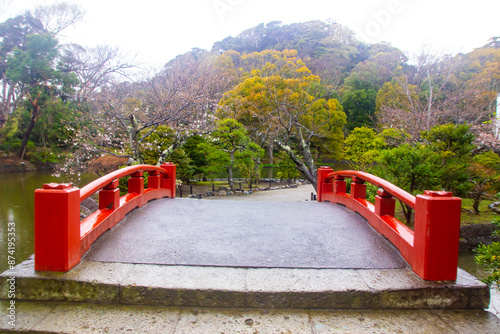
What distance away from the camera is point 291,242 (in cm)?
327

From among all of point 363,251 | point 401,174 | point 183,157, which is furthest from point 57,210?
point 183,157

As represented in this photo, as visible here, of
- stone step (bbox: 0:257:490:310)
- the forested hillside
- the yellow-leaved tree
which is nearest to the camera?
stone step (bbox: 0:257:490:310)

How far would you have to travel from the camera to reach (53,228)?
7.73ft

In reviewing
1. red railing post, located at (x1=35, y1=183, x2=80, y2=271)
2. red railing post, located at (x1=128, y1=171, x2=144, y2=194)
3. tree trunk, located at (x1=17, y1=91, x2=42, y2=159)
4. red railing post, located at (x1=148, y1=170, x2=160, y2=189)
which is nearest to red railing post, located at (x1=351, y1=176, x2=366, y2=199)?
red railing post, located at (x1=128, y1=171, x2=144, y2=194)

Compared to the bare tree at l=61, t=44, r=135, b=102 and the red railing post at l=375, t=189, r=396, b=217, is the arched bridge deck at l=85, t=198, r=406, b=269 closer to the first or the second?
the red railing post at l=375, t=189, r=396, b=217

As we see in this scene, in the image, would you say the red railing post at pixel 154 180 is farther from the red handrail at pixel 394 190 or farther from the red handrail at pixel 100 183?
the red handrail at pixel 394 190

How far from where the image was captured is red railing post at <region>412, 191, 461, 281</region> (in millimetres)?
2354

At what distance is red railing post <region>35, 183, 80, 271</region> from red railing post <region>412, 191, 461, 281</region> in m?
2.72

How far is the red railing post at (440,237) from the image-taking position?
235 cm

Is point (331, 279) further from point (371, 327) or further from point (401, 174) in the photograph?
point (401, 174)

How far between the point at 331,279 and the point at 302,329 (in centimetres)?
54

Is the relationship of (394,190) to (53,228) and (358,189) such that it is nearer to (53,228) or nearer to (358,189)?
(358,189)

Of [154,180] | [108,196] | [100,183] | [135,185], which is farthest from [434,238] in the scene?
[154,180]

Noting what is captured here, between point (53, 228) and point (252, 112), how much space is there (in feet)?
60.8
